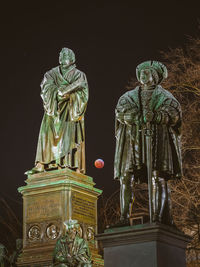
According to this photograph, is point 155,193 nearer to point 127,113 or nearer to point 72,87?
point 127,113

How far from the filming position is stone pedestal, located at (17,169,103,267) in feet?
55.5

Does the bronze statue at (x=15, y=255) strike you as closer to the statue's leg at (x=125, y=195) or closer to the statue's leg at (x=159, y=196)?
the statue's leg at (x=125, y=195)

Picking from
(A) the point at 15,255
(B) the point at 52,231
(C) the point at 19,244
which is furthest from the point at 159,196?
(C) the point at 19,244

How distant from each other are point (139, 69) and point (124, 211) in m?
2.33

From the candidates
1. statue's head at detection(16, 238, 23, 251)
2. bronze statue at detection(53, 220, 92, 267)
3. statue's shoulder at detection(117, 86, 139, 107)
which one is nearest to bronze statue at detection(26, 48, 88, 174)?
statue's head at detection(16, 238, 23, 251)

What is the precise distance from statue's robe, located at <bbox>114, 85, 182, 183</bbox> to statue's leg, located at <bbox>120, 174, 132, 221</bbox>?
0.08 meters

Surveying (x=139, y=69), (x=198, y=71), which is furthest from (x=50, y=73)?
(x=139, y=69)

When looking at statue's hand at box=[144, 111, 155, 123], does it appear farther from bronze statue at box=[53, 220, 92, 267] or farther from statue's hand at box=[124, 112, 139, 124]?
bronze statue at box=[53, 220, 92, 267]

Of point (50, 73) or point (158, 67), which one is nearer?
point (158, 67)

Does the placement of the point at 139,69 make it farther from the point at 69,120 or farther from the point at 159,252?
the point at 69,120

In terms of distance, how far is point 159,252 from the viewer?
31.0 ft

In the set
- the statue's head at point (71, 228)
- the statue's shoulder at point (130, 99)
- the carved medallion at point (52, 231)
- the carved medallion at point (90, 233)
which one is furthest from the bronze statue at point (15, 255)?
the statue's shoulder at point (130, 99)

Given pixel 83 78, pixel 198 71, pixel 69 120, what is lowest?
pixel 69 120

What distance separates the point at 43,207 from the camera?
17312 millimetres
